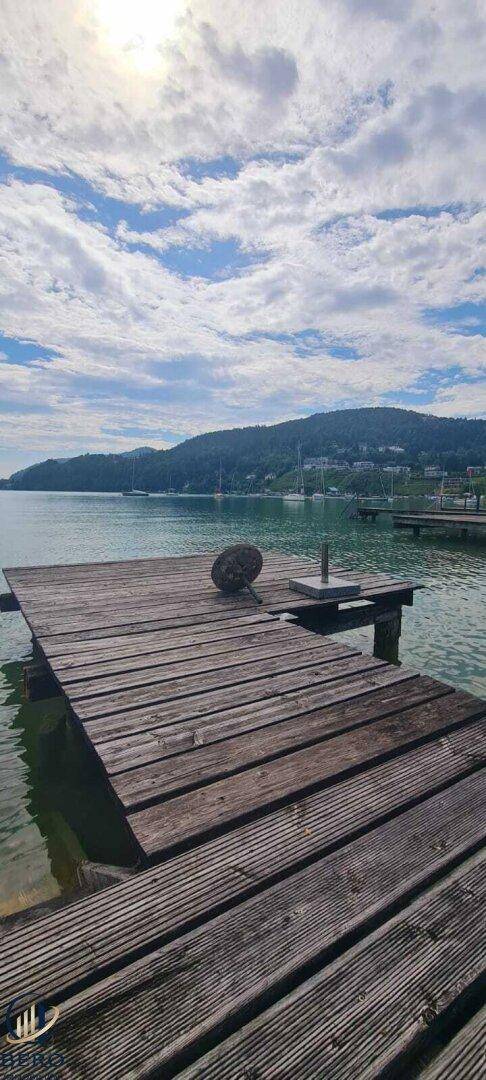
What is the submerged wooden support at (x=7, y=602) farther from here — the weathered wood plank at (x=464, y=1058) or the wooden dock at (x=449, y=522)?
the wooden dock at (x=449, y=522)

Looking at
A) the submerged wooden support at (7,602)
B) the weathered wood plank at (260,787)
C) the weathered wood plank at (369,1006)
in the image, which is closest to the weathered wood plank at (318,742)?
the weathered wood plank at (260,787)

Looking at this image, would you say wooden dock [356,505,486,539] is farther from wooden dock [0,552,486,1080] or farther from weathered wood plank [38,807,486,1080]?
weathered wood plank [38,807,486,1080]

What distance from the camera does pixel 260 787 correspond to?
3.54 meters

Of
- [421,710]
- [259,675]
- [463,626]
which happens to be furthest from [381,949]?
[463,626]

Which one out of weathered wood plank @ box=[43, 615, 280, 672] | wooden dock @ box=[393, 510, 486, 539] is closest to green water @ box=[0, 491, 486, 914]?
weathered wood plank @ box=[43, 615, 280, 672]

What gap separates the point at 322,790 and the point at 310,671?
7.85 feet

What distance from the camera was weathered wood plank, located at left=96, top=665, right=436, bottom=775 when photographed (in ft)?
13.5

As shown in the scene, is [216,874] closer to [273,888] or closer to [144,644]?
[273,888]

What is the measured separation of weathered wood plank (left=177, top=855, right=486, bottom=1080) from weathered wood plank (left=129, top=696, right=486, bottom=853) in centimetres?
115

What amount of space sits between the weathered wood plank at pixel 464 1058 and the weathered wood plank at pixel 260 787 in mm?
1565

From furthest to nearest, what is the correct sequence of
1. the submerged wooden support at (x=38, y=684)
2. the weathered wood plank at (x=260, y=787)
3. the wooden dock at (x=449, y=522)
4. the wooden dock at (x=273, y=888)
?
the wooden dock at (x=449, y=522) < the submerged wooden support at (x=38, y=684) < the weathered wood plank at (x=260, y=787) < the wooden dock at (x=273, y=888)

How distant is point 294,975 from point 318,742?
2.13 meters

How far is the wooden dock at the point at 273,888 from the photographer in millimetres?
1938

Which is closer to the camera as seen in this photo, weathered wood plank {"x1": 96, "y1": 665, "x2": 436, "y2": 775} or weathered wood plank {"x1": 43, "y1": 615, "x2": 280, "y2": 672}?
weathered wood plank {"x1": 96, "y1": 665, "x2": 436, "y2": 775}
